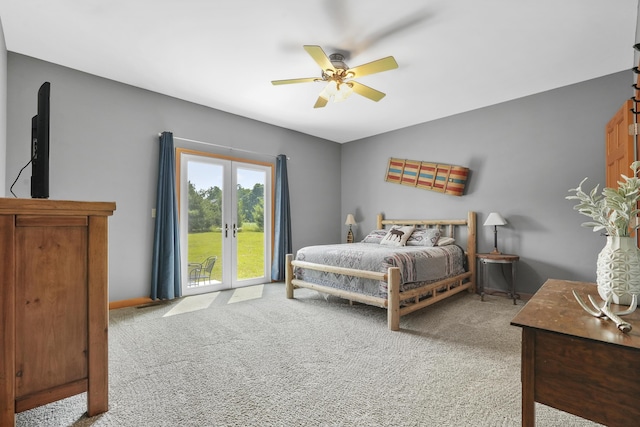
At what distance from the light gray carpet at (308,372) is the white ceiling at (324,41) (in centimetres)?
276

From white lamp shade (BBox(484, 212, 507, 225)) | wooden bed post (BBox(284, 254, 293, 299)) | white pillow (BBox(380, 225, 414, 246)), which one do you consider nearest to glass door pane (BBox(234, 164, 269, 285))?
wooden bed post (BBox(284, 254, 293, 299))

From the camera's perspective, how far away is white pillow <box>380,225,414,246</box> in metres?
4.47

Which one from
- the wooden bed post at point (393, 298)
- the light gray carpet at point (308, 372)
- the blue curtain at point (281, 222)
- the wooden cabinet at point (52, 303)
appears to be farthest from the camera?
the blue curtain at point (281, 222)

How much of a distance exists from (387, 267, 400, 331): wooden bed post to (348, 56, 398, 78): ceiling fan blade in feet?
6.20

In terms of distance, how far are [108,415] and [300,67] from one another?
3340 mm

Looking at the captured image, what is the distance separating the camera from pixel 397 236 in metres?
4.58

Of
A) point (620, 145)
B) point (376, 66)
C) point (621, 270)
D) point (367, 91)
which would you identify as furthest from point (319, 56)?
point (620, 145)

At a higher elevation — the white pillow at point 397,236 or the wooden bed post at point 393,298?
the white pillow at point 397,236

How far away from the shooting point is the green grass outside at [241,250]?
171 inches

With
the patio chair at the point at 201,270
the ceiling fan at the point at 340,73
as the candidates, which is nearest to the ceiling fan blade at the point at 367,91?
the ceiling fan at the point at 340,73

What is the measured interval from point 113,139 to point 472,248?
16.7 feet

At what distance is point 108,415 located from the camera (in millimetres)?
1632

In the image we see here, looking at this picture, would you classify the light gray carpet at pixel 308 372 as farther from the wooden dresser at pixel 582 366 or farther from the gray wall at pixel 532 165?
the gray wall at pixel 532 165

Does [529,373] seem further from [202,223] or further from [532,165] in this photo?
[202,223]
